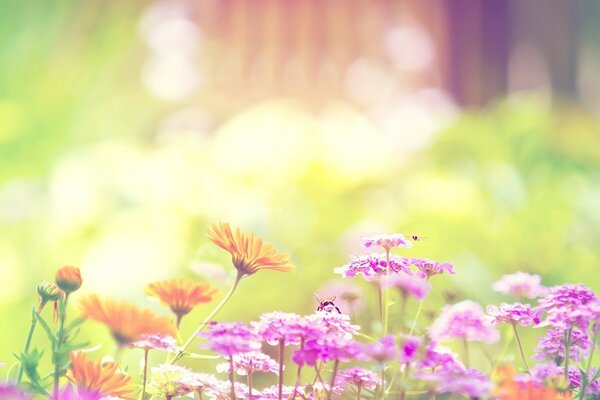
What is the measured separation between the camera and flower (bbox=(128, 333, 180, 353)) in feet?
1.70

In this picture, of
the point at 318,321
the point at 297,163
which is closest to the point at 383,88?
the point at 297,163

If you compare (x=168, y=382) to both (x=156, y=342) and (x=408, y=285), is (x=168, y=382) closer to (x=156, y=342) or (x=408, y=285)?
(x=156, y=342)

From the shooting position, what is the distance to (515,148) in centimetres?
249

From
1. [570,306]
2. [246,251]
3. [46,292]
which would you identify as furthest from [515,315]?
[46,292]

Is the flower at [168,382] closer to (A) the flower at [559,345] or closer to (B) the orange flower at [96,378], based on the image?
(B) the orange flower at [96,378]

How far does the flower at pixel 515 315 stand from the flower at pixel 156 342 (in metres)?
0.18

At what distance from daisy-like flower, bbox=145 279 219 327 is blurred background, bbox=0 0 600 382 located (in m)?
0.81

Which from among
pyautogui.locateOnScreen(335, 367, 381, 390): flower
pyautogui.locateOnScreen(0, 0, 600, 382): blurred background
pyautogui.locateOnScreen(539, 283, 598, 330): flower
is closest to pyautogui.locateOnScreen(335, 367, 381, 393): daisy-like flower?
pyautogui.locateOnScreen(335, 367, 381, 390): flower

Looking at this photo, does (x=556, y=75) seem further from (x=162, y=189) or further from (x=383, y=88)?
(x=162, y=189)

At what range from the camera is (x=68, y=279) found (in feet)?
1.68

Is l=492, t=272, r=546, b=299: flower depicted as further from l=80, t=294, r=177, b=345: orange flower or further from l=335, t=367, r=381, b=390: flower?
l=80, t=294, r=177, b=345: orange flower

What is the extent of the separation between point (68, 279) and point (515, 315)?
9.6 inches

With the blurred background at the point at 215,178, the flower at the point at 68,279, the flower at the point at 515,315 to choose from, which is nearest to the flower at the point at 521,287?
the flower at the point at 515,315

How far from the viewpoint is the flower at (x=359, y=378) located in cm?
55
